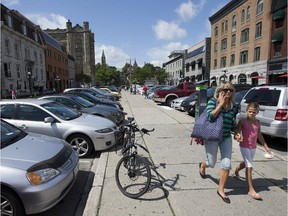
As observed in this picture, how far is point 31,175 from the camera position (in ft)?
9.60

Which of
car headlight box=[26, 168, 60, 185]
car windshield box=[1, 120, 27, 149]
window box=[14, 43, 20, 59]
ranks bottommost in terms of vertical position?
car headlight box=[26, 168, 60, 185]

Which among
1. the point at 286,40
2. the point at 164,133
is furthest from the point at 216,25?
the point at 164,133

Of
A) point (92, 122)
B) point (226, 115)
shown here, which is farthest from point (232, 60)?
point (226, 115)

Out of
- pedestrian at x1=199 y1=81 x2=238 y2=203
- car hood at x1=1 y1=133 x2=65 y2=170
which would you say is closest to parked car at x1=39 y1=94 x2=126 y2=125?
car hood at x1=1 y1=133 x2=65 y2=170

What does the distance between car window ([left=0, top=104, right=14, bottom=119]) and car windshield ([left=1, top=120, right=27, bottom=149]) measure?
2.02m

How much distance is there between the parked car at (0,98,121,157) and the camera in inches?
225

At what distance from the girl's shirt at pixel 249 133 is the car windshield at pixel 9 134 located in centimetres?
353

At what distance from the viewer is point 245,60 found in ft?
112

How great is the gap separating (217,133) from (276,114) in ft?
11.6

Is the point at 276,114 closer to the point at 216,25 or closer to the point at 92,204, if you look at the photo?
the point at 92,204

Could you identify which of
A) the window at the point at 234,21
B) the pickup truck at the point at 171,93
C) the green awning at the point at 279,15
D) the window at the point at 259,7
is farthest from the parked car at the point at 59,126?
the window at the point at 234,21

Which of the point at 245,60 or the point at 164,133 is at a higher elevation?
the point at 245,60

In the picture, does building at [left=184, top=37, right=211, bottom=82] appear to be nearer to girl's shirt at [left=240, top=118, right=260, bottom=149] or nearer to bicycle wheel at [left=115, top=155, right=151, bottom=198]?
girl's shirt at [left=240, top=118, right=260, bottom=149]

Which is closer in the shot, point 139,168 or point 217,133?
point 217,133
